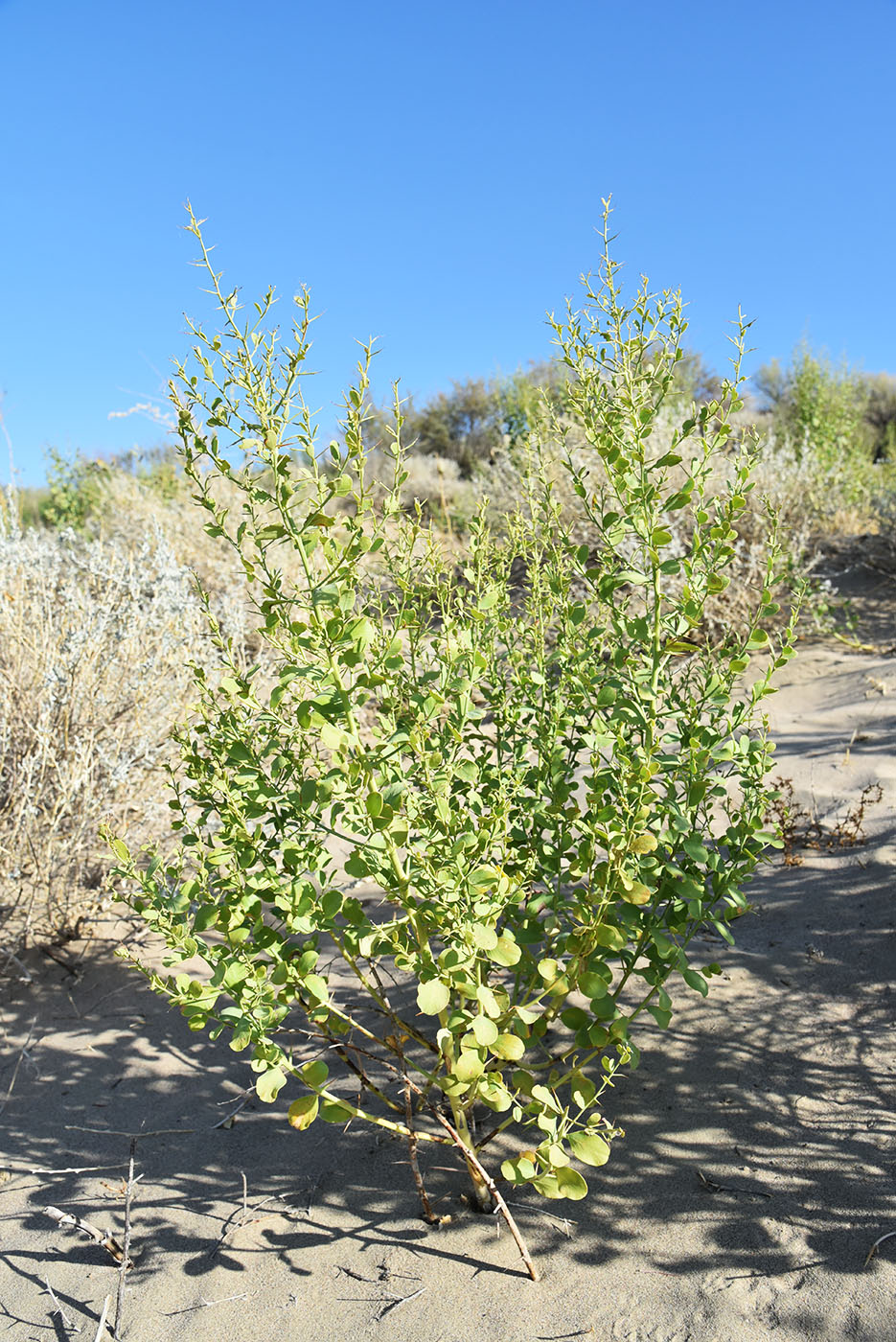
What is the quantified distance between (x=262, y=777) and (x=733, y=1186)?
127 cm

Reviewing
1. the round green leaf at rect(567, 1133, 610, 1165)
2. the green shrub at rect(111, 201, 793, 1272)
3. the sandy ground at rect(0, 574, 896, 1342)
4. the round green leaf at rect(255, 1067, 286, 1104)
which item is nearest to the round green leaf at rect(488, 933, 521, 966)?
the green shrub at rect(111, 201, 793, 1272)

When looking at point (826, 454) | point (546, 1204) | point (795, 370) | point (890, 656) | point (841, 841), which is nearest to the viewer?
point (546, 1204)

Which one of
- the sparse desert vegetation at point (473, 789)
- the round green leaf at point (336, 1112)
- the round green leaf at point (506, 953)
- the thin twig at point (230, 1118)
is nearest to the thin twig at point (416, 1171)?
the sparse desert vegetation at point (473, 789)

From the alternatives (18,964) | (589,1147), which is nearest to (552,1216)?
(589,1147)

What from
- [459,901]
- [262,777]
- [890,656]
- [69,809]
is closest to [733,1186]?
[459,901]

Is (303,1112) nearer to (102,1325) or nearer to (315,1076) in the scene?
(315,1076)

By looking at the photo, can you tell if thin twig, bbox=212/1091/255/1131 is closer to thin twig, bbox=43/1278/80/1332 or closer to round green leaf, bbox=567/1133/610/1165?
thin twig, bbox=43/1278/80/1332

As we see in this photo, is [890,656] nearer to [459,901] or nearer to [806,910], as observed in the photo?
[806,910]

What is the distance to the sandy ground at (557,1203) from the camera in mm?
1690

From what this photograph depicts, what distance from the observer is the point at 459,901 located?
1534 millimetres

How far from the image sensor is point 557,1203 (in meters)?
1.97

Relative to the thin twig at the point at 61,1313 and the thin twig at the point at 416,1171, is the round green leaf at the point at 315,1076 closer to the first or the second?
the thin twig at the point at 416,1171

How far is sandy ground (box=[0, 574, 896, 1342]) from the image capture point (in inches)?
66.6

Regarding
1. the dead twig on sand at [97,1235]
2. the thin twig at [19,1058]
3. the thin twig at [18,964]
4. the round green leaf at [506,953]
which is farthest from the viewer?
the thin twig at [18,964]
